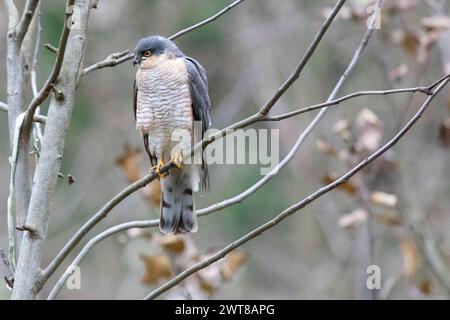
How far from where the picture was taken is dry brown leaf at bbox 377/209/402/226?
430 cm

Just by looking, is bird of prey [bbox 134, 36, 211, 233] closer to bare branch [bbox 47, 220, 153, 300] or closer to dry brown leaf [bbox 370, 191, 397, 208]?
dry brown leaf [bbox 370, 191, 397, 208]

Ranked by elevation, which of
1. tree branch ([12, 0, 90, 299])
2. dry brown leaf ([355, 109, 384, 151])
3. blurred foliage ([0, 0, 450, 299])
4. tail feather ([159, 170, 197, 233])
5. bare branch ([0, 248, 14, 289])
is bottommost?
bare branch ([0, 248, 14, 289])

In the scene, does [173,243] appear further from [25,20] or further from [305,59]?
[305,59]

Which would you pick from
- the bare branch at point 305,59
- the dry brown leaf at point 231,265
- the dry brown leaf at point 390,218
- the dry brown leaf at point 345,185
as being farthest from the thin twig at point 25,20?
the dry brown leaf at point 390,218

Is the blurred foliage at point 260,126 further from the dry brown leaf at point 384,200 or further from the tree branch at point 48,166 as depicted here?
the tree branch at point 48,166

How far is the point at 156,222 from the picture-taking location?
2.75 metres

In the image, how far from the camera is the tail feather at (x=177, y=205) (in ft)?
12.6

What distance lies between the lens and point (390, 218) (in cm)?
432

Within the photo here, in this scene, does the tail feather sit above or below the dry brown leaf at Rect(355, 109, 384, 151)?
below

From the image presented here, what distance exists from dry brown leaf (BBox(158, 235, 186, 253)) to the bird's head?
0.85 m

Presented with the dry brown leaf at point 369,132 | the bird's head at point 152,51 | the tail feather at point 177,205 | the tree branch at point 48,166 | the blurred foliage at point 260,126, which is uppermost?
the blurred foliage at point 260,126

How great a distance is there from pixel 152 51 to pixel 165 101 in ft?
0.82

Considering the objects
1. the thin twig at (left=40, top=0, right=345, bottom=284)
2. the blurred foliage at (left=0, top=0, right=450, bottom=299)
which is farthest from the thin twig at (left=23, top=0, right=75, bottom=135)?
the blurred foliage at (left=0, top=0, right=450, bottom=299)

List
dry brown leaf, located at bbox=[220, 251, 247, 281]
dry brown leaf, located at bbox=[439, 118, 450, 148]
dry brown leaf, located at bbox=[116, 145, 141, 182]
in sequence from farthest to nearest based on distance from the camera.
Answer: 1. dry brown leaf, located at bbox=[439, 118, 450, 148]
2. dry brown leaf, located at bbox=[220, 251, 247, 281]
3. dry brown leaf, located at bbox=[116, 145, 141, 182]
